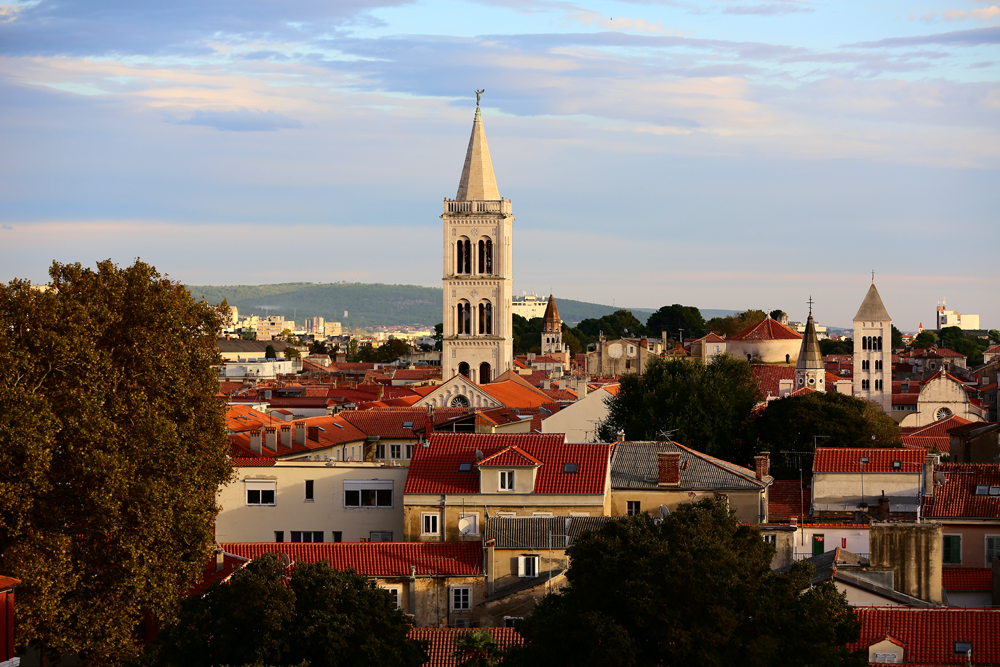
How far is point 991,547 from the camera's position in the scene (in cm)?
4028

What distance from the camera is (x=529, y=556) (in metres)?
37.7

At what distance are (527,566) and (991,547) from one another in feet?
45.8

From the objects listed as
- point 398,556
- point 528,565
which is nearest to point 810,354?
point 528,565

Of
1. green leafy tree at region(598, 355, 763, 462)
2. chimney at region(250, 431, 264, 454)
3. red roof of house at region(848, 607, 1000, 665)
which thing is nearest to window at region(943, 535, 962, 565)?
red roof of house at region(848, 607, 1000, 665)

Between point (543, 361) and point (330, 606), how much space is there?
5398 inches

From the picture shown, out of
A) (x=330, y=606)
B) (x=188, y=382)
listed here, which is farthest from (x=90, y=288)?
(x=330, y=606)

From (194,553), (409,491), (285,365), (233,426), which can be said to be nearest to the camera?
(194,553)

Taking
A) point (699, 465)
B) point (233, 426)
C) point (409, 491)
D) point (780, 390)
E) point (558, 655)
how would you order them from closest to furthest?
point (558, 655) < point (409, 491) < point (699, 465) < point (233, 426) < point (780, 390)

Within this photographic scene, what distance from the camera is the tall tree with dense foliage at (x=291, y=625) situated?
2577 centimetres

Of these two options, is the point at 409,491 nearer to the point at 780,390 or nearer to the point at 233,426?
the point at 233,426

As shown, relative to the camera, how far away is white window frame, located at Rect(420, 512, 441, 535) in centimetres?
4216

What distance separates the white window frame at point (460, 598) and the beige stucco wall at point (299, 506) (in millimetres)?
8807

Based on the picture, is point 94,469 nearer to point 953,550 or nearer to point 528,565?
point 528,565

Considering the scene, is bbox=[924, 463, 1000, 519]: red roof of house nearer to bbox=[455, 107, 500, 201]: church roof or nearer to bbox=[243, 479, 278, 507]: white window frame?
bbox=[243, 479, 278, 507]: white window frame
